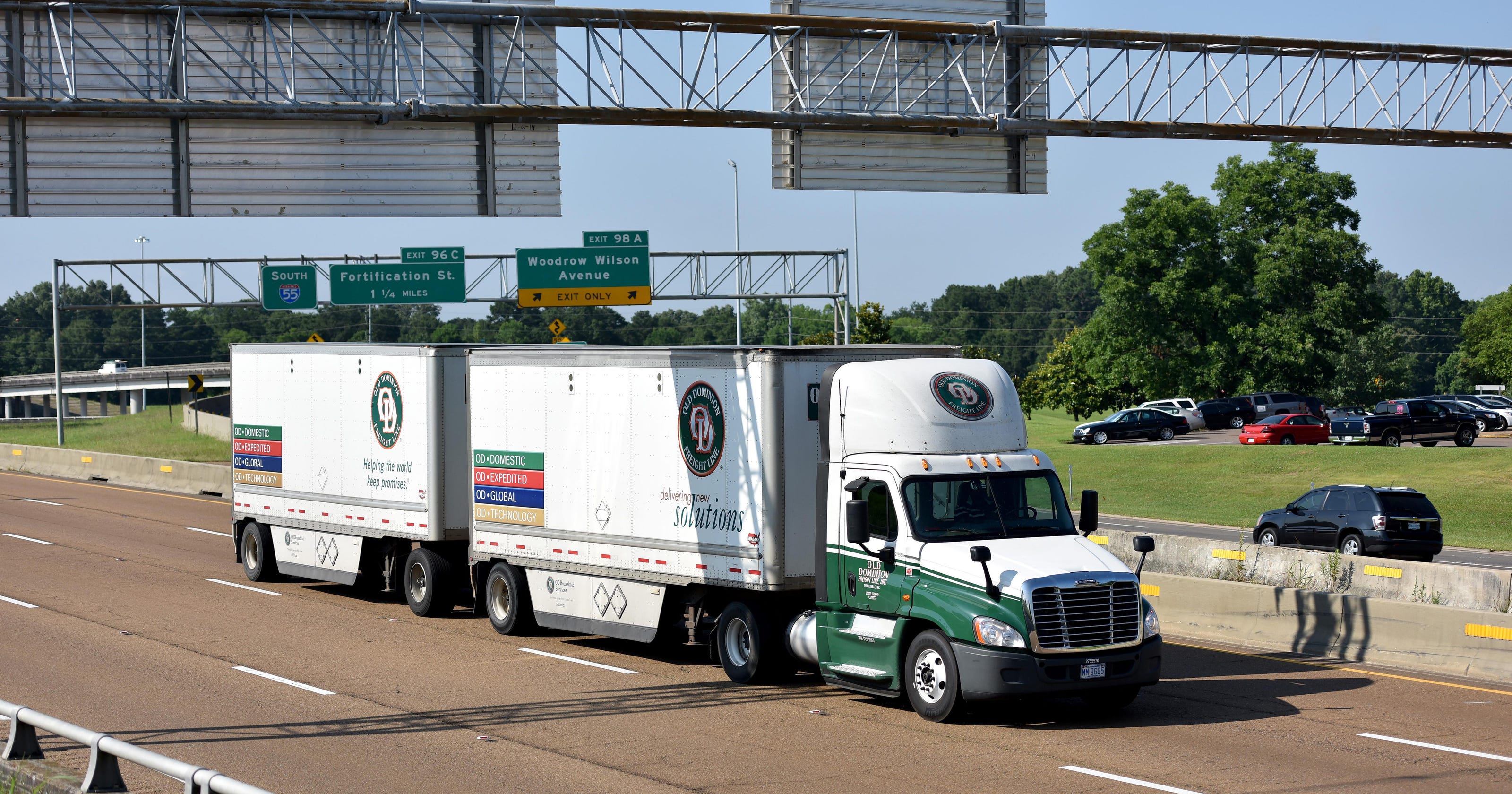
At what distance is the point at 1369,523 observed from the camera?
87.4 feet

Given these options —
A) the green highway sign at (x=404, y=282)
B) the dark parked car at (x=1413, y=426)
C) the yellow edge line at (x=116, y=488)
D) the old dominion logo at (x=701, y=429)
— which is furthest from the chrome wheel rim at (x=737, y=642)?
the dark parked car at (x=1413, y=426)

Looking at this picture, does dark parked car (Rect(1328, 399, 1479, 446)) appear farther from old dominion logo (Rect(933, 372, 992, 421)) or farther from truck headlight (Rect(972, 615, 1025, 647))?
truck headlight (Rect(972, 615, 1025, 647))

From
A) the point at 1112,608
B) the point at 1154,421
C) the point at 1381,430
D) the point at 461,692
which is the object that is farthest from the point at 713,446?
the point at 1154,421

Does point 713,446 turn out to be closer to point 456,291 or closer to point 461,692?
point 461,692

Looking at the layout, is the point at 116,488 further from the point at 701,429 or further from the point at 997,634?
the point at 997,634

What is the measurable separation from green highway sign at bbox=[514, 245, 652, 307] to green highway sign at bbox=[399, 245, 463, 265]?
4.93 meters

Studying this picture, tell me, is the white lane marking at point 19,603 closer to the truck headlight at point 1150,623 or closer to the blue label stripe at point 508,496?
the blue label stripe at point 508,496

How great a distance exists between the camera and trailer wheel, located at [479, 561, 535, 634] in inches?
715

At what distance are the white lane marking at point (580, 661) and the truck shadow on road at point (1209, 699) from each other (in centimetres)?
428

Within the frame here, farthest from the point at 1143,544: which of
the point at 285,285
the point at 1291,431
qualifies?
the point at 1291,431

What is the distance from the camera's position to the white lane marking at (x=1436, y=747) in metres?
11.3

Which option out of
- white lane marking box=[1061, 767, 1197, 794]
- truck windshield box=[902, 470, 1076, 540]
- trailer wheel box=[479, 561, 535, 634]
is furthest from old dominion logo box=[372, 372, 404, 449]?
white lane marking box=[1061, 767, 1197, 794]

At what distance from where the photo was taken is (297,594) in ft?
72.9

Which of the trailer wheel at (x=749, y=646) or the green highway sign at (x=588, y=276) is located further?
the green highway sign at (x=588, y=276)
